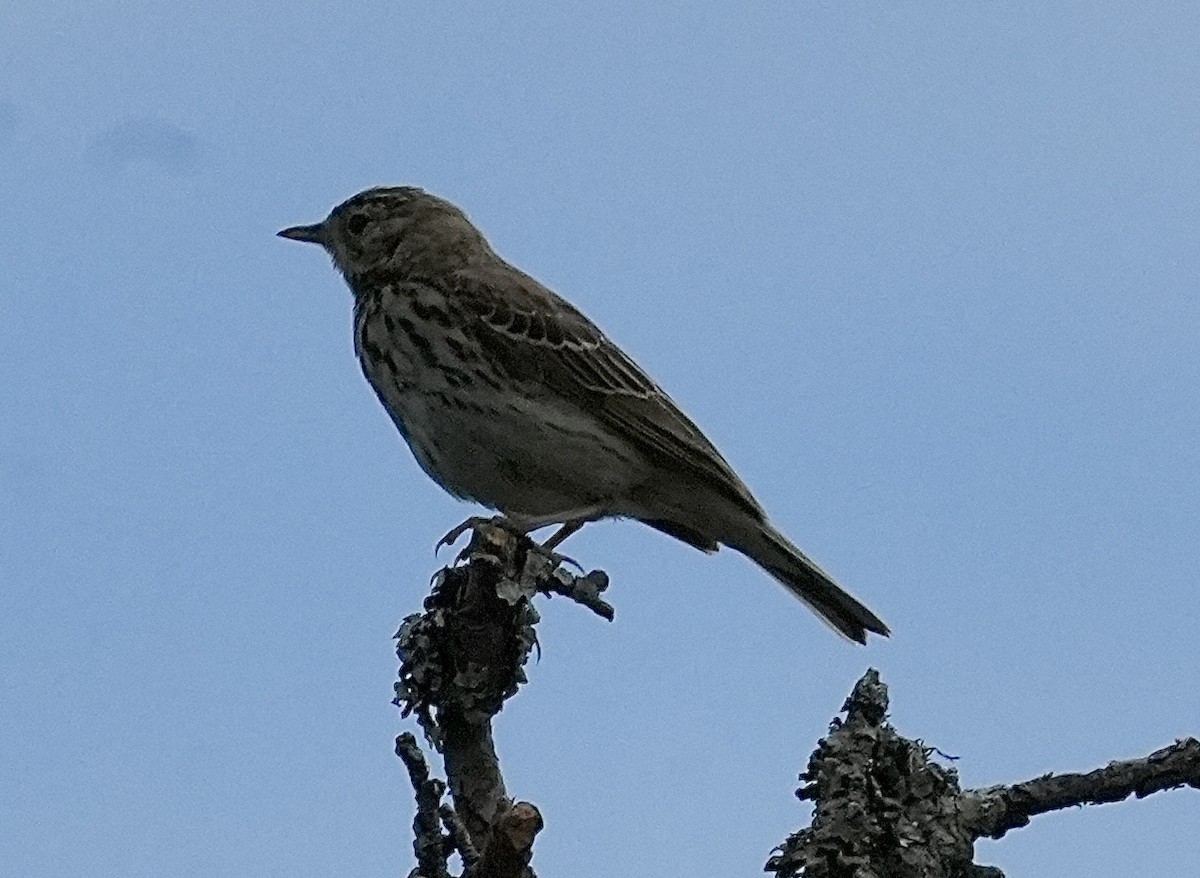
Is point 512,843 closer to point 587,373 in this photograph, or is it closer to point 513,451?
point 513,451

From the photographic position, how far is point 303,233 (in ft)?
34.7

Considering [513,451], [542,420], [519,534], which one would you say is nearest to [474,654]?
[519,534]

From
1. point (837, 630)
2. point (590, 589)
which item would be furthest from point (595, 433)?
point (590, 589)

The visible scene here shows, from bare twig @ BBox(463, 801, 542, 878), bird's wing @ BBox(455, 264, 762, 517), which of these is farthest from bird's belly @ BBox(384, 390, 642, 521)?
bare twig @ BBox(463, 801, 542, 878)

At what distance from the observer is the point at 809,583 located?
8719mm

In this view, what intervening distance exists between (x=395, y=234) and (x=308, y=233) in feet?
2.58

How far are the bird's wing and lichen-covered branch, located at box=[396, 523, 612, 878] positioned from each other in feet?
8.53

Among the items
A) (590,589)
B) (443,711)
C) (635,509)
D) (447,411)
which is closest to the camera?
A: (443,711)

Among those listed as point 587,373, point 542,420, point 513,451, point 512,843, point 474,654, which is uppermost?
point 587,373

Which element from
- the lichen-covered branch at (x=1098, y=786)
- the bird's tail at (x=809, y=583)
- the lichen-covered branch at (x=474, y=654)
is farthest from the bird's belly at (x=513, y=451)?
the lichen-covered branch at (x=1098, y=786)

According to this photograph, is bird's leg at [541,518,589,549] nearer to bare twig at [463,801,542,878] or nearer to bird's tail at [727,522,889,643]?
bird's tail at [727,522,889,643]

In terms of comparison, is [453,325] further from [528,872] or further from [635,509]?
[528,872]

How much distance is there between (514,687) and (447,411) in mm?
2900

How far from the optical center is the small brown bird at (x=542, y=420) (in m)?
8.15
